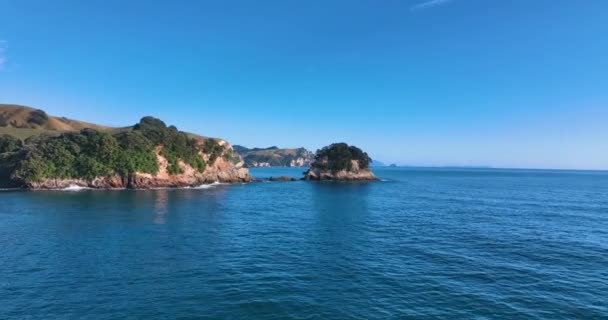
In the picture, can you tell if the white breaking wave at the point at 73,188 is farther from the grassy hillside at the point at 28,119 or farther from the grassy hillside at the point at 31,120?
the grassy hillside at the point at 28,119

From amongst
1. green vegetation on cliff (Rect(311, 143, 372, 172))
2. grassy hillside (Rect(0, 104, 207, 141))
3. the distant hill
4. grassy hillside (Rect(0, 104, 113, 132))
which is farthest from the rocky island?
green vegetation on cliff (Rect(311, 143, 372, 172))

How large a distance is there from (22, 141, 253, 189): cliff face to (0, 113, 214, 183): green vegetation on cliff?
139 centimetres

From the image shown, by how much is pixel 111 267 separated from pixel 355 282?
19.5 metres

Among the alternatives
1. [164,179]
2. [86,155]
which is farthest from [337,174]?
[86,155]

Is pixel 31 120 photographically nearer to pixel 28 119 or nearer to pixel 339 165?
pixel 28 119

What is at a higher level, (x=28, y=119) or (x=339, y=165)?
(x=28, y=119)

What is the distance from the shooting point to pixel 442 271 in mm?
28250

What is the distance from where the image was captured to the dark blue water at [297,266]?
21136 mm

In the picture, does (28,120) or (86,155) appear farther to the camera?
(28,120)

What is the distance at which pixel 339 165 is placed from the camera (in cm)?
15750

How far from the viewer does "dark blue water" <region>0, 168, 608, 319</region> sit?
21136mm

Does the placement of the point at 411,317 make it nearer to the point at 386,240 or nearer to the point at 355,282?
the point at 355,282

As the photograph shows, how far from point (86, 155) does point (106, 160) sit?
18.3 feet

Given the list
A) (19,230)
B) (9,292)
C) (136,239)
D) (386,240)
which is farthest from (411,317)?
(19,230)
